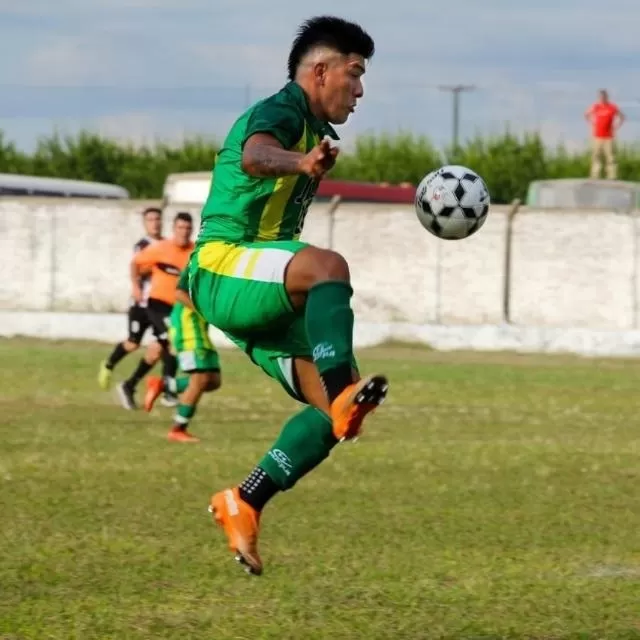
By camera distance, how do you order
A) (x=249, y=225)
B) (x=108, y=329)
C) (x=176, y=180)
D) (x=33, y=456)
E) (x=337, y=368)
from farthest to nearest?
(x=176, y=180)
(x=108, y=329)
(x=33, y=456)
(x=249, y=225)
(x=337, y=368)

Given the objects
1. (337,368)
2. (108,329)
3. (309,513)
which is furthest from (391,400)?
(337,368)

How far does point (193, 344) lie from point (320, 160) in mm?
9449

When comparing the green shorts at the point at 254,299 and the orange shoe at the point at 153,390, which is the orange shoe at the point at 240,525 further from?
the orange shoe at the point at 153,390

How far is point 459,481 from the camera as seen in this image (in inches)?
520

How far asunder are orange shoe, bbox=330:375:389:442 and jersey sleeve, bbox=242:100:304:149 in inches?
43.1

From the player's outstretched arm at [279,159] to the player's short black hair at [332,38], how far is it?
22.8 inches

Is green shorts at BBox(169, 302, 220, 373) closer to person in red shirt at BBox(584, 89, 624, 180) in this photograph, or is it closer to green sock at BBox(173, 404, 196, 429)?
green sock at BBox(173, 404, 196, 429)

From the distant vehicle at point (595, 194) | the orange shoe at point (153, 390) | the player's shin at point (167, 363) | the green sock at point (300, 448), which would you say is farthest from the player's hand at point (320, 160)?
the distant vehicle at point (595, 194)

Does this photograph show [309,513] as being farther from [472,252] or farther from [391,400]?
[472,252]

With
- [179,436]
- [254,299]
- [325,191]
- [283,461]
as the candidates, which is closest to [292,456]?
[283,461]

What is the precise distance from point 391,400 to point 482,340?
9167mm

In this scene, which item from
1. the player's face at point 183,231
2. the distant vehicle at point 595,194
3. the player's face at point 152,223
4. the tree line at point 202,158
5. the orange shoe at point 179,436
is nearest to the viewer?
the orange shoe at point 179,436

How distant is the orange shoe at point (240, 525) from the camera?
732 cm

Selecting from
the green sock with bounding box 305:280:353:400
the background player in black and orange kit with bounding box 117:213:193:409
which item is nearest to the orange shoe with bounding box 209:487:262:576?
the green sock with bounding box 305:280:353:400
